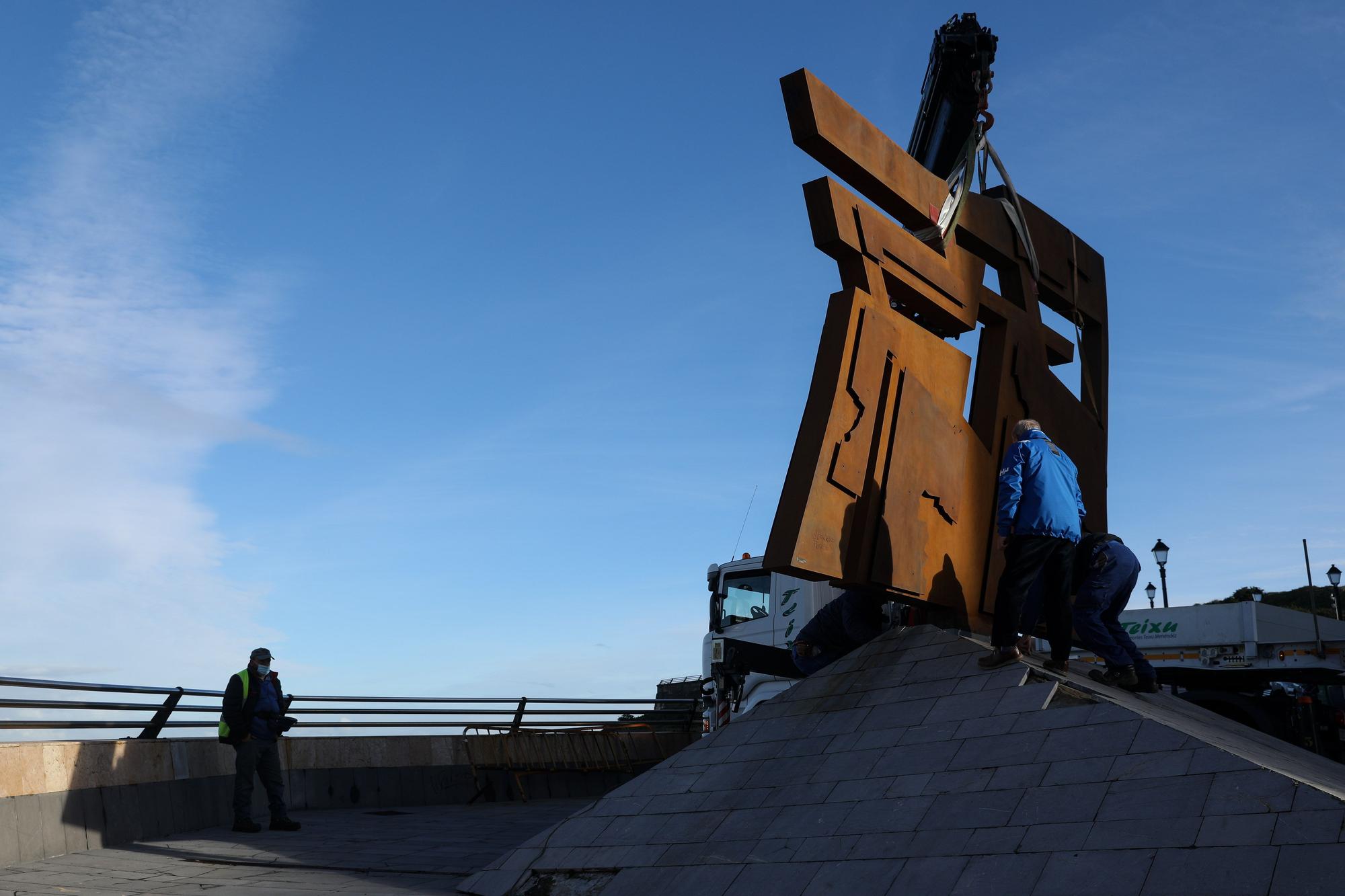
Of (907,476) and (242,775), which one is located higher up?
(907,476)

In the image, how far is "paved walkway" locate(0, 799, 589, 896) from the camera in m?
7.59

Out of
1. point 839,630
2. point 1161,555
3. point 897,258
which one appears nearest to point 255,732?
point 839,630

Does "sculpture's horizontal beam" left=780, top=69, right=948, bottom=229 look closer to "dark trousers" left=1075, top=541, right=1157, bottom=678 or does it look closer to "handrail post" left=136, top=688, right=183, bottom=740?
"dark trousers" left=1075, top=541, right=1157, bottom=678

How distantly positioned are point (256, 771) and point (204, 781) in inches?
20.6

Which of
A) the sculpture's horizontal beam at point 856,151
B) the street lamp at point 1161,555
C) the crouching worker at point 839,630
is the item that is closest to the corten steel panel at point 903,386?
the sculpture's horizontal beam at point 856,151

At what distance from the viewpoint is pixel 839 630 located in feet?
30.3

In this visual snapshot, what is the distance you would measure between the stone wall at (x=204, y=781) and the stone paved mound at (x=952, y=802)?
13.5ft

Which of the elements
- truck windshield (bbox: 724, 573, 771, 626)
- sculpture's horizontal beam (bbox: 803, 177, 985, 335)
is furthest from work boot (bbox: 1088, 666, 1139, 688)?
truck windshield (bbox: 724, 573, 771, 626)

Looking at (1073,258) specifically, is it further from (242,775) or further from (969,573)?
(242,775)

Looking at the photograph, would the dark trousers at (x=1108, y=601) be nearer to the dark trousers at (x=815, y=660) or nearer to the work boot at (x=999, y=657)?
the work boot at (x=999, y=657)

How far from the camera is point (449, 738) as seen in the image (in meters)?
15.6

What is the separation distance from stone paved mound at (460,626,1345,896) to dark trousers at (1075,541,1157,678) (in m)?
0.42

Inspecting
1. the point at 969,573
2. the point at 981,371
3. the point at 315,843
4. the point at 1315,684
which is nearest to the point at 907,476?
the point at 969,573

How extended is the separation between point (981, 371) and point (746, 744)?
4.02 m
